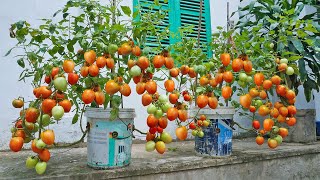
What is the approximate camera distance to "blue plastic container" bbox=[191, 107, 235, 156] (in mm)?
2305

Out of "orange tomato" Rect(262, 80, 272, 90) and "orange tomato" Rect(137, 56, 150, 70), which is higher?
"orange tomato" Rect(137, 56, 150, 70)

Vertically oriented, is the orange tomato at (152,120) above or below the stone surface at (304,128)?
above

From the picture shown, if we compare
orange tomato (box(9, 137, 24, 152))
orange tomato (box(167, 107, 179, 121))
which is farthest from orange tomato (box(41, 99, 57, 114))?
orange tomato (box(167, 107, 179, 121))

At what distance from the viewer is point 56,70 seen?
60.7 inches

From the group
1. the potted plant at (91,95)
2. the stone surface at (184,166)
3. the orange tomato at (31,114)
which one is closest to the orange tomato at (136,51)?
the potted plant at (91,95)

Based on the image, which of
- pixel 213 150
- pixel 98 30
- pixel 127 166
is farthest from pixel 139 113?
pixel 98 30

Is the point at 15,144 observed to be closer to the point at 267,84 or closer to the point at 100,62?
the point at 100,62

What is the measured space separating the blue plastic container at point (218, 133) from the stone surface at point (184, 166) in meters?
0.08

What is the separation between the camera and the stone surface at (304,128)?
3.38 m

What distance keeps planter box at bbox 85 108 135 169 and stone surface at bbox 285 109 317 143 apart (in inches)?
94.8

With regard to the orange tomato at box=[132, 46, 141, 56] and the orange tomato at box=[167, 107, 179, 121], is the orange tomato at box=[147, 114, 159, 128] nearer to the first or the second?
the orange tomato at box=[167, 107, 179, 121]

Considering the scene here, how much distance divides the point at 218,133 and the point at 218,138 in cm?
4

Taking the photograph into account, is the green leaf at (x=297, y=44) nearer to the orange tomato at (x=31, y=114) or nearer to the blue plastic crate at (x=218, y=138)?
the blue plastic crate at (x=218, y=138)

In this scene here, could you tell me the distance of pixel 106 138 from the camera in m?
1.80
